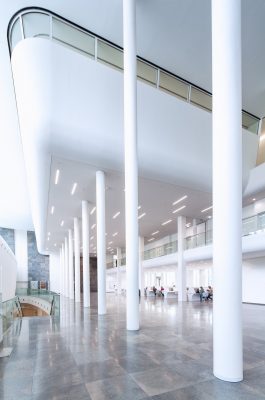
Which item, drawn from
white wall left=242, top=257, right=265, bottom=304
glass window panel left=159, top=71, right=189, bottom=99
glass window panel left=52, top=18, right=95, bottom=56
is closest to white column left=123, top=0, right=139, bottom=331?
glass window panel left=52, top=18, right=95, bottom=56

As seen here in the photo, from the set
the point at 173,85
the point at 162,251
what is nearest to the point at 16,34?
the point at 173,85

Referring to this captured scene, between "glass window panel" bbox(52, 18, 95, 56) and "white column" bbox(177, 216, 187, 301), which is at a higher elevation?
"glass window panel" bbox(52, 18, 95, 56)

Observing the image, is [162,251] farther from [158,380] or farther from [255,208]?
[158,380]

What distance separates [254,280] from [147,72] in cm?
1465

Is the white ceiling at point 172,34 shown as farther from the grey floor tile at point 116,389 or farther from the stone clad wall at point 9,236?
the stone clad wall at point 9,236

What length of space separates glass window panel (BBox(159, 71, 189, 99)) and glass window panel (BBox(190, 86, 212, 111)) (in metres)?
0.46

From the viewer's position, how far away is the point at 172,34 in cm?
1120

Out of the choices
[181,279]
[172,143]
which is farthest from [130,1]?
[181,279]

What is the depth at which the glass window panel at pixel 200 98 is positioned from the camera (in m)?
14.2

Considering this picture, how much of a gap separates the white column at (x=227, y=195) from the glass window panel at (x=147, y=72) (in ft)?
25.9

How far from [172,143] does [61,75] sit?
5458mm

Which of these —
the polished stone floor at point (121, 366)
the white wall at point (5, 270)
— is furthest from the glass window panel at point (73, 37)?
the polished stone floor at point (121, 366)

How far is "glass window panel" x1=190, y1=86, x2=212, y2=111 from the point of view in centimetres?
1419

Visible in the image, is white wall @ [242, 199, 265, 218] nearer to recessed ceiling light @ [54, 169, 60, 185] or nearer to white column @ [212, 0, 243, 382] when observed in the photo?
recessed ceiling light @ [54, 169, 60, 185]
